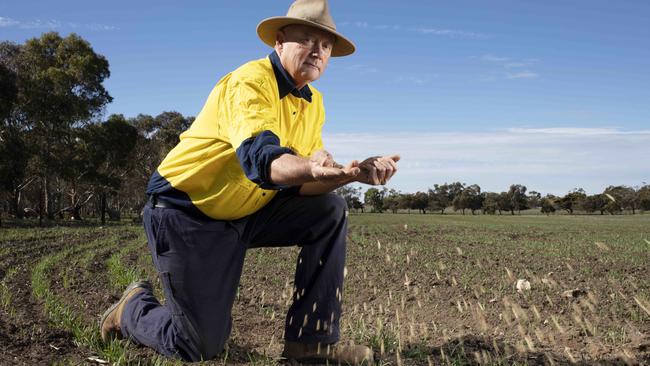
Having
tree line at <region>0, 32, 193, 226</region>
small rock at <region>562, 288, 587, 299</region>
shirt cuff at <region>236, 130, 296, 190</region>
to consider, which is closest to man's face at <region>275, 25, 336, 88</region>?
shirt cuff at <region>236, 130, 296, 190</region>

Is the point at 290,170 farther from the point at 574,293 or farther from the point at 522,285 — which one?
the point at 522,285

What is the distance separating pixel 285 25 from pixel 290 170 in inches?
50.2

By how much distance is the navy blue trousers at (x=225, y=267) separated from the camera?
3.73m

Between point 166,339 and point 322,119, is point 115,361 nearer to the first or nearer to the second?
point 166,339

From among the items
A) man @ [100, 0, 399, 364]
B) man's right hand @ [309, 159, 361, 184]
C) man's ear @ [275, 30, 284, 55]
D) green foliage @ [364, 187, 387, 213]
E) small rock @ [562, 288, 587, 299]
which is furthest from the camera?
green foliage @ [364, 187, 387, 213]

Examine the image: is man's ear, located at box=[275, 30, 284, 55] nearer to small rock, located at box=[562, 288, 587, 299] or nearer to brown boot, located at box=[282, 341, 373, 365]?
brown boot, located at box=[282, 341, 373, 365]

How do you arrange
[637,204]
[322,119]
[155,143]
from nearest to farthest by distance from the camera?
[322,119] < [155,143] < [637,204]

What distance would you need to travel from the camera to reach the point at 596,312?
5.49m

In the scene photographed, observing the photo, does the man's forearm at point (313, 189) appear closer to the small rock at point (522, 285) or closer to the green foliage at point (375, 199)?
the small rock at point (522, 285)

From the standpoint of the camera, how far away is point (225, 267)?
12.5 ft

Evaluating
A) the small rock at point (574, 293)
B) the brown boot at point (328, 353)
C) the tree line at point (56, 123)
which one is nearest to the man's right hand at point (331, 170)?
the brown boot at point (328, 353)

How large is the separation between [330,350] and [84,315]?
2689 mm

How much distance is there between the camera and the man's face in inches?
137

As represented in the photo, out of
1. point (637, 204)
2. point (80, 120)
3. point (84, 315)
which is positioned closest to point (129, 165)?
point (80, 120)
